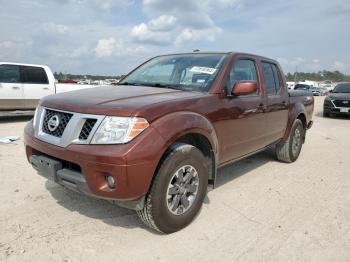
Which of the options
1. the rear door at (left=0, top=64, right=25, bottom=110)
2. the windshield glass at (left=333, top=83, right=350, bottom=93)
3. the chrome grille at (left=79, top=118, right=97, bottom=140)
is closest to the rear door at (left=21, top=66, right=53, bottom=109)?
the rear door at (left=0, top=64, right=25, bottom=110)

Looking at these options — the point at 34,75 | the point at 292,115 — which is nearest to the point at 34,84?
the point at 34,75

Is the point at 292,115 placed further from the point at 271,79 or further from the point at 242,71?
the point at 242,71

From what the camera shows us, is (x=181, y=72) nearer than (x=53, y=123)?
No

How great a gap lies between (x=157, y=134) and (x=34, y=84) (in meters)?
9.50

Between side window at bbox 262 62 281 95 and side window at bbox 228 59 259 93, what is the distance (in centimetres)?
37

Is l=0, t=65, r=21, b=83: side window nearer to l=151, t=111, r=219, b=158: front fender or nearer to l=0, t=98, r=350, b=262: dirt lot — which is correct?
l=0, t=98, r=350, b=262: dirt lot

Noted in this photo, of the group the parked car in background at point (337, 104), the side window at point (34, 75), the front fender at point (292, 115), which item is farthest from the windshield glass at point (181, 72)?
the parked car in background at point (337, 104)

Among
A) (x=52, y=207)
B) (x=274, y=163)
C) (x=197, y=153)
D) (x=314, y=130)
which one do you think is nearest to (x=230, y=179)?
(x=274, y=163)

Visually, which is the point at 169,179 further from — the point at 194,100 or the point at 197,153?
the point at 194,100

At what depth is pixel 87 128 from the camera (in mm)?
2943

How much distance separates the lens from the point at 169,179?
10.1 ft

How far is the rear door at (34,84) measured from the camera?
36.1 ft

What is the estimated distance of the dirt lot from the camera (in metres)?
2.99

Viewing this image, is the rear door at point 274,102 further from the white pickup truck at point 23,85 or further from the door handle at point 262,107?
the white pickup truck at point 23,85
